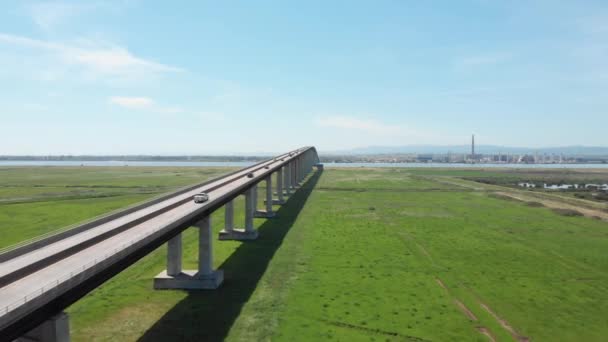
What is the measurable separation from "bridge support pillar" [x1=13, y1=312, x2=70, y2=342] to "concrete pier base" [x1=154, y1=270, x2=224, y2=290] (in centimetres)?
1466

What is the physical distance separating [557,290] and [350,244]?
69.8ft

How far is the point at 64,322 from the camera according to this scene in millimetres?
Answer: 17219

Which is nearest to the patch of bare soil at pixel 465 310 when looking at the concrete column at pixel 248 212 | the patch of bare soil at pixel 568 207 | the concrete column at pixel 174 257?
the concrete column at pixel 174 257

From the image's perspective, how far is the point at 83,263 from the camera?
1852 centimetres

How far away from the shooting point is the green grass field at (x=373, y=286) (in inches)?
1008

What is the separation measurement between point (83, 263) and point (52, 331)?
302 cm

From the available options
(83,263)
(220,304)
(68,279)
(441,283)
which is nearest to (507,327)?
(441,283)

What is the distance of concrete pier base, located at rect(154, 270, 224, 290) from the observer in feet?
105

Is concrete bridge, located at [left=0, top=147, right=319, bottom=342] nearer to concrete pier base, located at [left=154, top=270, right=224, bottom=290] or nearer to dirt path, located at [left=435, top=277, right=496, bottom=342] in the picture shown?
concrete pier base, located at [left=154, top=270, right=224, bottom=290]

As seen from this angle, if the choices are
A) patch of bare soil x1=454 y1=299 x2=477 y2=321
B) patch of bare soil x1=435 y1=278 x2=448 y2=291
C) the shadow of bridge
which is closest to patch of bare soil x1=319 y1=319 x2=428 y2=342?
patch of bare soil x1=454 y1=299 x2=477 y2=321

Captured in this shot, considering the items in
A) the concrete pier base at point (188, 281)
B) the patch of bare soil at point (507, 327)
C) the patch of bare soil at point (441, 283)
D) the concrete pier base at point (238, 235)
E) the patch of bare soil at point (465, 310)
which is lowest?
the patch of bare soil at point (507, 327)

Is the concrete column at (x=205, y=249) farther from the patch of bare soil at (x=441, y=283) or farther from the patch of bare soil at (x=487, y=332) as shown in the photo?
the patch of bare soil at (x=487, y=332)

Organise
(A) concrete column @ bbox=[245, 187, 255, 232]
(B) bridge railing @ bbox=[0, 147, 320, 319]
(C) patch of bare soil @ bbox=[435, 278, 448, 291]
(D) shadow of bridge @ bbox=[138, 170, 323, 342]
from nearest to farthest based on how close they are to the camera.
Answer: (B) bridge railing @ bbox=[0, 147, 320, 319] < (D) shadow of bridge @ bbox=[138, 170, 323, 342] < (C) patch of bare soil @ bbox=[435, 278, 448, 291] < (A) concrete column @ bbox=[245, 187, 255, 232]

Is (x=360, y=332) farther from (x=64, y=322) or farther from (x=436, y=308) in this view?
(x=64, y=322)
